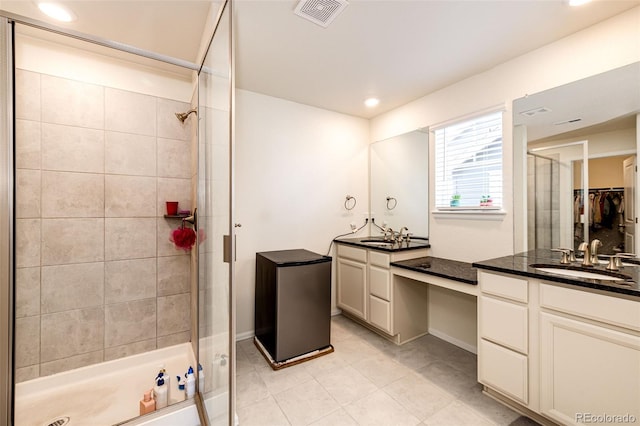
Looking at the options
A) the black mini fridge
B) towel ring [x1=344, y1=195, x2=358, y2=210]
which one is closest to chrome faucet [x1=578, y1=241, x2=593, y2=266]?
the black mini fridge

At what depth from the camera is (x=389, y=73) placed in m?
2.28

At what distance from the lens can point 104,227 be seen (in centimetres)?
200

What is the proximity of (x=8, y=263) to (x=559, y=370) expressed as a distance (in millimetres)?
3134

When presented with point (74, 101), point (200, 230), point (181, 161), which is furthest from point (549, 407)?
point (74, 101)

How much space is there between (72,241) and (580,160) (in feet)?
12.0

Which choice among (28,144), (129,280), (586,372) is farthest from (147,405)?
(586,372)

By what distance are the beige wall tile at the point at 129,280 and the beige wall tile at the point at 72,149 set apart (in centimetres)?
77

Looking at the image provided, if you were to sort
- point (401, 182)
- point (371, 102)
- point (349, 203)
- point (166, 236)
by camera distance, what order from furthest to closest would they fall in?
point (349, 203) → point (401, 182) → point (371, 102) → point (166, 236)

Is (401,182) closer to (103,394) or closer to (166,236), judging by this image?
(166,236)

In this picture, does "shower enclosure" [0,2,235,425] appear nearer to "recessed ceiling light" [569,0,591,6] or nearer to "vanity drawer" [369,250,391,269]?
"vanity drawer" [369,250,391,269]

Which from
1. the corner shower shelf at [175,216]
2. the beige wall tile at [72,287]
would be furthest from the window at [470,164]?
the beige wall tile at [72,287]

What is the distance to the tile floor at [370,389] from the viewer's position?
156 centimetres

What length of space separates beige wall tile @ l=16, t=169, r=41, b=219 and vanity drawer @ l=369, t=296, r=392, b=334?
2797mm

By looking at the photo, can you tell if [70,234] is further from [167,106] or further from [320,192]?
[320,192]
